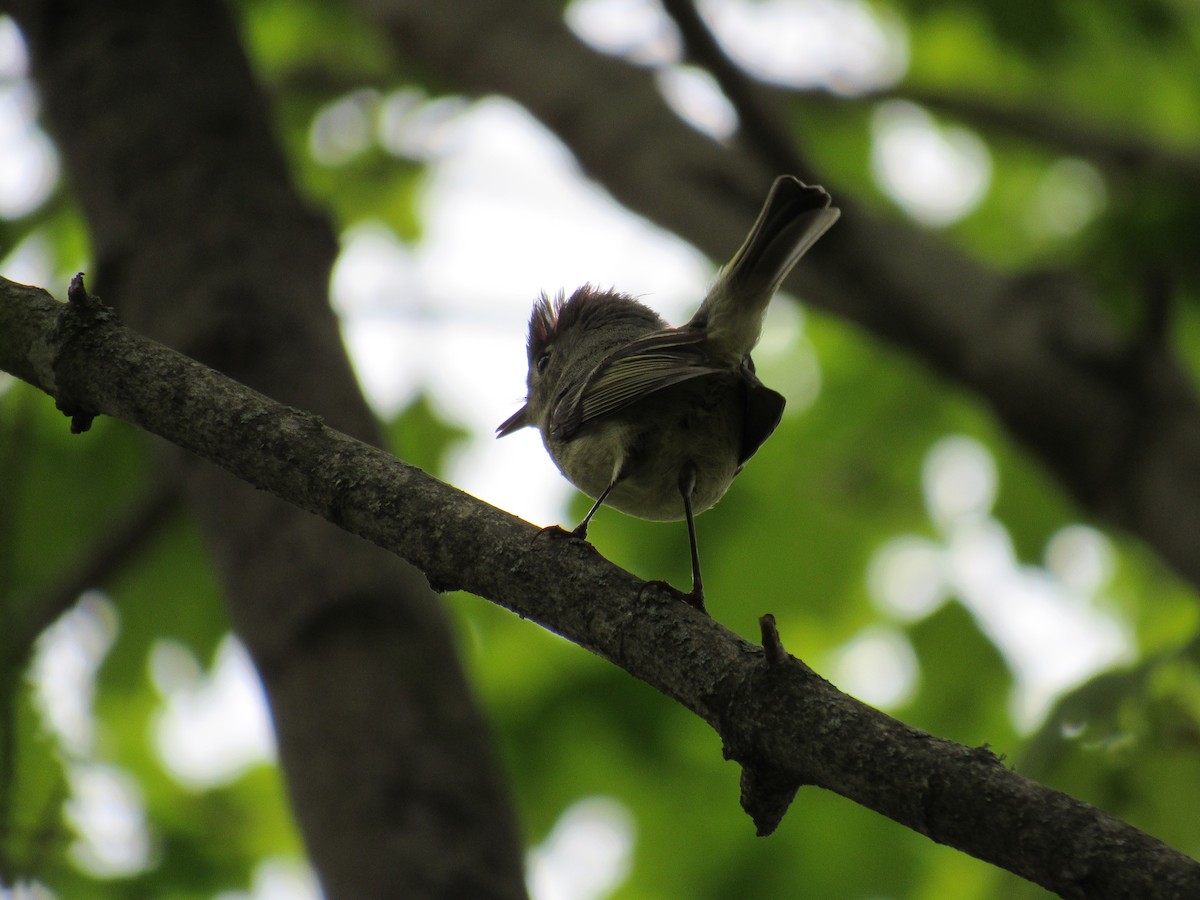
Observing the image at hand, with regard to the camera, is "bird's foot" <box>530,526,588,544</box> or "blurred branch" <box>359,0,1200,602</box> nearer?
"bird's foot" <box>530,526,588,544</box>

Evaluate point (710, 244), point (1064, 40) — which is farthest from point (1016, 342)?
point (1064, 40)

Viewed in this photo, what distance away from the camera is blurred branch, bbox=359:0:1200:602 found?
4.48 m

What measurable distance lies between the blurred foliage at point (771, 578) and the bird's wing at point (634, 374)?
1091 mm

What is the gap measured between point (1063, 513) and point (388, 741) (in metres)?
4.21

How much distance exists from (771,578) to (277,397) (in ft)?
9.04

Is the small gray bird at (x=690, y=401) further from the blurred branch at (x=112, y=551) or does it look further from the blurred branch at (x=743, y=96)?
the blurred branch at (x=112, y=551)

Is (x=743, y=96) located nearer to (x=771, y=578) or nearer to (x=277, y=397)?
(x=277, y=397)

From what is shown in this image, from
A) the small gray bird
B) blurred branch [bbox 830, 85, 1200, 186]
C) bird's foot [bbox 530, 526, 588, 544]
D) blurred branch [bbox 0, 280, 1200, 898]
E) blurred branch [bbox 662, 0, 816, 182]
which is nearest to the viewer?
blurred branch [bbox 0, 280, 1200, 898]

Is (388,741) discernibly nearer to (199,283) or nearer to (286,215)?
(199,283)

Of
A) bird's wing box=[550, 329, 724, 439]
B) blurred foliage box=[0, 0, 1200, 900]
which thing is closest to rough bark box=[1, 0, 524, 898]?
bird's wing box=[550, 329, 724, 439]

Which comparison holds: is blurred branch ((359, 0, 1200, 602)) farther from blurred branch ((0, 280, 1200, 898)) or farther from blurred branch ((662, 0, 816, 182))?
blurred branch ((0, 280, 1200, 898))

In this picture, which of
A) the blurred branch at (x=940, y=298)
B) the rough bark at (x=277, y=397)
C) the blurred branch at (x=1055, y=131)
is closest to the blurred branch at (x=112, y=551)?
the rough bark at (x=277, y=397)

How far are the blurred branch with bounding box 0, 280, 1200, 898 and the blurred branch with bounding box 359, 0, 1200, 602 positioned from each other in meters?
2.71

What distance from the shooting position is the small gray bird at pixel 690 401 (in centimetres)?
338
